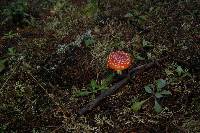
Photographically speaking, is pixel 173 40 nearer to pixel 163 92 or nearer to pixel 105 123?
pixel 163 92

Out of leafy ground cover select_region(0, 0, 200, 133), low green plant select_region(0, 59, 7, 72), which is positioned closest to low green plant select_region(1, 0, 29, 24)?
leafy ground cover select_region(0, 0, 200, 133)

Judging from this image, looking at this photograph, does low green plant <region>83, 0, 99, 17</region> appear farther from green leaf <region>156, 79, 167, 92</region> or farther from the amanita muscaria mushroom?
green leaf <region>156, 79, 167, 92</region>

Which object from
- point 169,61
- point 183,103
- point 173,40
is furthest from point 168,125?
point 173,40

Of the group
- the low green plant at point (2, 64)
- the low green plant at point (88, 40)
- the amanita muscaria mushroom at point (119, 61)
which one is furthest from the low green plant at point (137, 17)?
the low green plant at point (2, 64)

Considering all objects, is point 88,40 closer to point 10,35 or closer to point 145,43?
point 145,43

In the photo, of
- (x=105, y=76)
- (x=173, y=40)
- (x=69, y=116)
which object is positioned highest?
(x=173, y=40)

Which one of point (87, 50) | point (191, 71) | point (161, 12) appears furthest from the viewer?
point (161, 12)
